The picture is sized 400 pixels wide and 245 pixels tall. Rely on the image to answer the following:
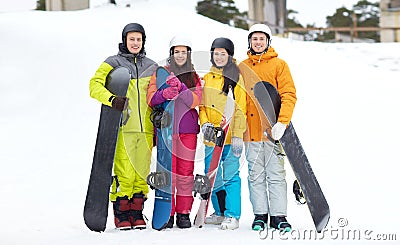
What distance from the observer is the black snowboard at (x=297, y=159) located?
17.7 ft

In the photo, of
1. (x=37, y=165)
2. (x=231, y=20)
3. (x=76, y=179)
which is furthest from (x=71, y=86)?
(x=231, y=20)

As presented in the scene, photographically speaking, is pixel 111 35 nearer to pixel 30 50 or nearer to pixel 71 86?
pixel 30 50

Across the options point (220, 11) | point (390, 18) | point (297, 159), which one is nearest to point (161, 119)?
point (297, 159)

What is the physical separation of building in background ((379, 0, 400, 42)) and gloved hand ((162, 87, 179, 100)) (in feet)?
56.1

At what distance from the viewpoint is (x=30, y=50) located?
13.6m

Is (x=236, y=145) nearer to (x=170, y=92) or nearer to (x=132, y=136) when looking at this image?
(x=170, y=92)

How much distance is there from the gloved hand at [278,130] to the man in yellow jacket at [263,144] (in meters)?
0.10

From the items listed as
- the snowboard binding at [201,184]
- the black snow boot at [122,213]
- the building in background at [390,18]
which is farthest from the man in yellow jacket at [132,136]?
the building in background at [390,18]

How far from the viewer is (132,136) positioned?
18.0 feet

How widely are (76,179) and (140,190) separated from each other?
2759 mm

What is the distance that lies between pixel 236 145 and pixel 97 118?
221 inches

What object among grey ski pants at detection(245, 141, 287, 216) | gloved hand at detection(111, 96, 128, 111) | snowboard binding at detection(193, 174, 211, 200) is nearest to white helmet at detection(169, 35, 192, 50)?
gloved hand at detection(111, 96, 128, 111)

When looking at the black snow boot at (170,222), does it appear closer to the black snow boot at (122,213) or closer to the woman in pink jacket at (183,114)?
the woman in pink jacket at (183,114)

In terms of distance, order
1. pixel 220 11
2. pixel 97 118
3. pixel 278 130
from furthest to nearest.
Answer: pixel 220 11, pixel 97 118, pixel 278 130
